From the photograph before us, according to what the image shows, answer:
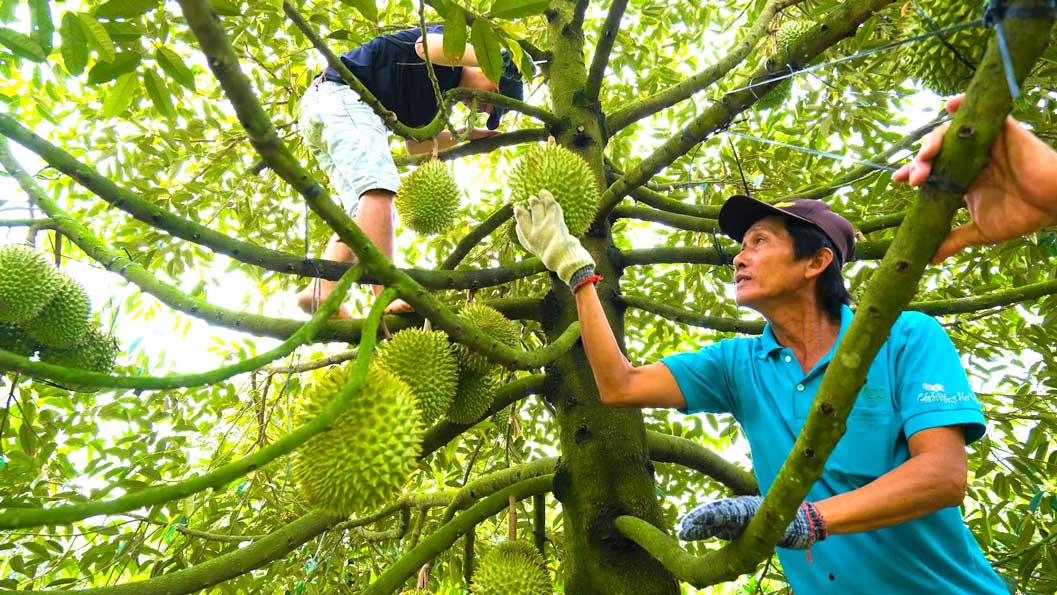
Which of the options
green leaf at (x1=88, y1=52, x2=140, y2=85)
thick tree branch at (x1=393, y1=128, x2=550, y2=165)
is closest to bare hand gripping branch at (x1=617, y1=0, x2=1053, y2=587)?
green leaf at (x1=88, y1=52, x2=140, y2=85)

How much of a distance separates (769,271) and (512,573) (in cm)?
124

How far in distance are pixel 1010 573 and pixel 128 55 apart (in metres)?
3.44

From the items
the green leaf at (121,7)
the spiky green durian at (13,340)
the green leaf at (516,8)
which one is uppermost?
the green leaf at (516,8)

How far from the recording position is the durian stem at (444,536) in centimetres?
179

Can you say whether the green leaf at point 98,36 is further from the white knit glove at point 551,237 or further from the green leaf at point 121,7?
the white knit glove at point 551,237

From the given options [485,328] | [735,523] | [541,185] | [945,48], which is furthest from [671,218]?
[735,523]

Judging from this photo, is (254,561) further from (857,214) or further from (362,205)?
(857,214)

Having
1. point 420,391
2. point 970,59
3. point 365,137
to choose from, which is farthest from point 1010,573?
point 365,137

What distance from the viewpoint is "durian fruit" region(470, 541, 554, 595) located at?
6.71 feet

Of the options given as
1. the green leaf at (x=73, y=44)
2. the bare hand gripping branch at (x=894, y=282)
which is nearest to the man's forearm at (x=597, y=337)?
the bare hand gripping branch at (x=894, y=282)

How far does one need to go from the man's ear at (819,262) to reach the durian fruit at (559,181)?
738 mm

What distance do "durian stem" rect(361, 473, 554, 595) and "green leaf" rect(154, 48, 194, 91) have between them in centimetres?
139

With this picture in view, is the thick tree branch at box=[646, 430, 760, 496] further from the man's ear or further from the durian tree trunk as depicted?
the man's ear

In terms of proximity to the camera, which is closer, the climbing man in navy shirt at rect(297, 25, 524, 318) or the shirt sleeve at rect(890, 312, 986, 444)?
the shirt sleeve at rect(890, 312, 986, 444)
